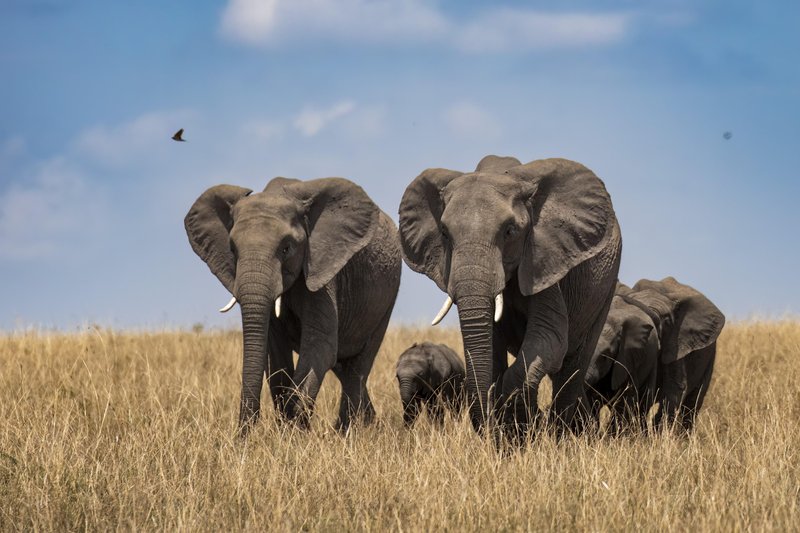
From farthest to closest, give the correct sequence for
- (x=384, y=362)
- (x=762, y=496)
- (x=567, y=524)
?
(x=384, y=362), (x=762, y=496), (x=567, y=524)

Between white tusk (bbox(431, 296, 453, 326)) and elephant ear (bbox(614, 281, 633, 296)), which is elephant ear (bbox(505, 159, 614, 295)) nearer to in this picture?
white tusk (bbox(431, 296, 453, 326))

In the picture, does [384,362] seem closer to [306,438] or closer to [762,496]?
[306,438]

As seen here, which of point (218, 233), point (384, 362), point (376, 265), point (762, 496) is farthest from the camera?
point (384, 362)

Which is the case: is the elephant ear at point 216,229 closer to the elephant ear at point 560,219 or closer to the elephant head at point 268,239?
the elephant head at point 268,239

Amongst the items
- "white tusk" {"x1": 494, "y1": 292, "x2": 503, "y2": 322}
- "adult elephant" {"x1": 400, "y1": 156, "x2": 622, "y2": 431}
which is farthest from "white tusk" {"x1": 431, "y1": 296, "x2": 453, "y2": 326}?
"white tusk" {"x1": 494, "y1": 292, "x2": 503, "y2": 322}

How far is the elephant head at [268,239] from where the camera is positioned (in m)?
10.1

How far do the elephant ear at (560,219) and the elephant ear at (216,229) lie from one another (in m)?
2.84

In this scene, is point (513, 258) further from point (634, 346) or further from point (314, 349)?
point (634, 346)

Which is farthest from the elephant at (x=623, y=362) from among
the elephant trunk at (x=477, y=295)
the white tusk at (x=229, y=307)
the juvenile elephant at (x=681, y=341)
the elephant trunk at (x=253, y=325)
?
the white tusk at (x=229, y=307)

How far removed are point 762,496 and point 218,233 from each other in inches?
219

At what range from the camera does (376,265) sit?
12.1 m

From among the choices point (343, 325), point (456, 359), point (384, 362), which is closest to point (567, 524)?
point (343, 325)

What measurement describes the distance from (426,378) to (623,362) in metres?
2.23

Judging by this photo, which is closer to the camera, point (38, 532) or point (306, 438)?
point (38, 532)
